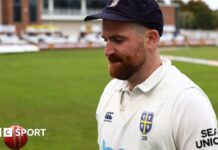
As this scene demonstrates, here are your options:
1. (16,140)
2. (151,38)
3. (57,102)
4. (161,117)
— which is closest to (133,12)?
(151,38)

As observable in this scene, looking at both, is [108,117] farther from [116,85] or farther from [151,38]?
[151,38]

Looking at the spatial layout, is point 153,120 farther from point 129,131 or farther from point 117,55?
point 117,55

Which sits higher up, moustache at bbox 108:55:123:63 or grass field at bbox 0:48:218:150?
moustache at bbox 108:55:123:63

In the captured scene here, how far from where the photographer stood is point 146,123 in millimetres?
2381

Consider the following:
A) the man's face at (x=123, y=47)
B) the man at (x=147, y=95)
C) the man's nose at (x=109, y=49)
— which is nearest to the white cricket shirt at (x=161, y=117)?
the man at (x=147, y=95)

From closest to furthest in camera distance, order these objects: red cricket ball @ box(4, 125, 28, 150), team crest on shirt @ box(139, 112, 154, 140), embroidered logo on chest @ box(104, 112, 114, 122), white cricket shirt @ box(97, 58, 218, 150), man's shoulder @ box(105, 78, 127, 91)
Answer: white cricket shirt @ box(97, 58, 218, 150) < team crest on shirt @ box(139, 112, 154, 140) < embroidered logo on chest @ box(104, 112, 114, 122) < man's shoulder @ box(105, 78, 127, 91) < red cricket ball @ box(4, 125, 28, 150)

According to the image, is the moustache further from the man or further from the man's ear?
the man's ear

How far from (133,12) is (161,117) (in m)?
0.50

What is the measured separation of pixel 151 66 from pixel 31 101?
36.6 feet

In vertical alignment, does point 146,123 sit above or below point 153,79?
below

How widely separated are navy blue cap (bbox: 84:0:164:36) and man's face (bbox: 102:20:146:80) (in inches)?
1.9

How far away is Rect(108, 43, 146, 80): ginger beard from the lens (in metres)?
2.47

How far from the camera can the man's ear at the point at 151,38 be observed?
2.47m

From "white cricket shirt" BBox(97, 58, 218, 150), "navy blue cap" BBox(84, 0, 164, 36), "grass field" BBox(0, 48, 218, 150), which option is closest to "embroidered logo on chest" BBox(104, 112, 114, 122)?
"white cricket shirt" BBox(97, 58, 218, 150)
